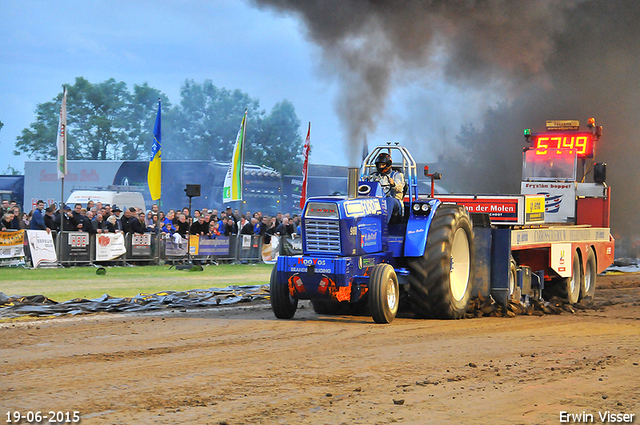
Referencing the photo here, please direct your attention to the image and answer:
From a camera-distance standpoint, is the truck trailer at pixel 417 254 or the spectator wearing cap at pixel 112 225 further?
the spectator wearing cap at pixel 112 225

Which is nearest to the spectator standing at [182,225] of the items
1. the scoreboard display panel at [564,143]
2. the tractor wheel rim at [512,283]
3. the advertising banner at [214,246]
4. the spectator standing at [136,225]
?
the advertising banner at [214,246]

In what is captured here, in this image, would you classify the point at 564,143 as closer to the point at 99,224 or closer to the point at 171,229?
the point at 171,229

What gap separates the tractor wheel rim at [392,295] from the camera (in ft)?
33.6

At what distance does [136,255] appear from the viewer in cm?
2147

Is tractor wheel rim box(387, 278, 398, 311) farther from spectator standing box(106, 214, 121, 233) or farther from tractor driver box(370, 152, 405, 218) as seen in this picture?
spectator standing box(106, 214, 121, 233)

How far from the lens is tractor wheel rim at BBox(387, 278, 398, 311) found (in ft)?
33.6

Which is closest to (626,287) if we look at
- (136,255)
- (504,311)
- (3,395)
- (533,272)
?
(533,272)

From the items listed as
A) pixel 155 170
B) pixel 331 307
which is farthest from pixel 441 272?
pixel 155 170

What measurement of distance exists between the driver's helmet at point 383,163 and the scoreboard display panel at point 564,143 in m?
7.51

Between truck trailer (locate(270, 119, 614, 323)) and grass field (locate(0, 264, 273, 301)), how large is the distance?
469 centimetres

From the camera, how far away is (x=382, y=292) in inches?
393

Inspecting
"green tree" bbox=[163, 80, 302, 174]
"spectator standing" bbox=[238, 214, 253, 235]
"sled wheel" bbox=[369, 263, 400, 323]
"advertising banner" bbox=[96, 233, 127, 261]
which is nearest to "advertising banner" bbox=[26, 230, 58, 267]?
"advertising banner" bbox=[96, 233, 127, 261]

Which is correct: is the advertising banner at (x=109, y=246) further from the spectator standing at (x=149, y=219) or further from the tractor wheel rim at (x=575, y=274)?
the tractor wheel rim at (x=575, y=274)

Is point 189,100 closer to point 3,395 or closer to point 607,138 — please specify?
point 607,138
